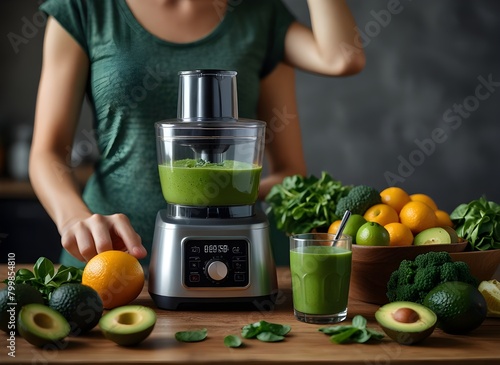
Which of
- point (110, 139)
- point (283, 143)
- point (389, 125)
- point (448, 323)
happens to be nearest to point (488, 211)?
point (448, 323)

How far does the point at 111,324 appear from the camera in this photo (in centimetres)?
116

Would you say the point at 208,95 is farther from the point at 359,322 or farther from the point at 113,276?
the point at 359,322

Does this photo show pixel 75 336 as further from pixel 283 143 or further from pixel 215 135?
pixel 283 143

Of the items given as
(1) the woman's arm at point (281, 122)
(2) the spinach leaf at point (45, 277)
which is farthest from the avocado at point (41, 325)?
(1) the woman's arm at point (281, 122)

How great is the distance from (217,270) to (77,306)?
0.28 m

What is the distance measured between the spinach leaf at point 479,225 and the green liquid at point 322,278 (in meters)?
0.34

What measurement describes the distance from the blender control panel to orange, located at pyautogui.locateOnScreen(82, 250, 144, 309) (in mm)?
101

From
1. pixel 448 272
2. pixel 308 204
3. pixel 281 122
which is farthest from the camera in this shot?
pixel 281 122

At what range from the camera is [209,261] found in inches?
53.5

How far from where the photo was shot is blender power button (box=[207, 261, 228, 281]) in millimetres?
1355

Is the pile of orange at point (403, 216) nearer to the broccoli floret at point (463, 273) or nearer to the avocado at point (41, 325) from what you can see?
the broccoli floret at point (463, 273)

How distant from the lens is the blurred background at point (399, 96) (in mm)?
3939

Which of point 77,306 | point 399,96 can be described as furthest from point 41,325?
point 399,96

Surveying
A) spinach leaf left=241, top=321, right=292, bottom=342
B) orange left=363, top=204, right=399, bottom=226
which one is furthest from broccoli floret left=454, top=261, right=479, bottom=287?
spinach leaf left=241, top=321, right=292, bottom=342
